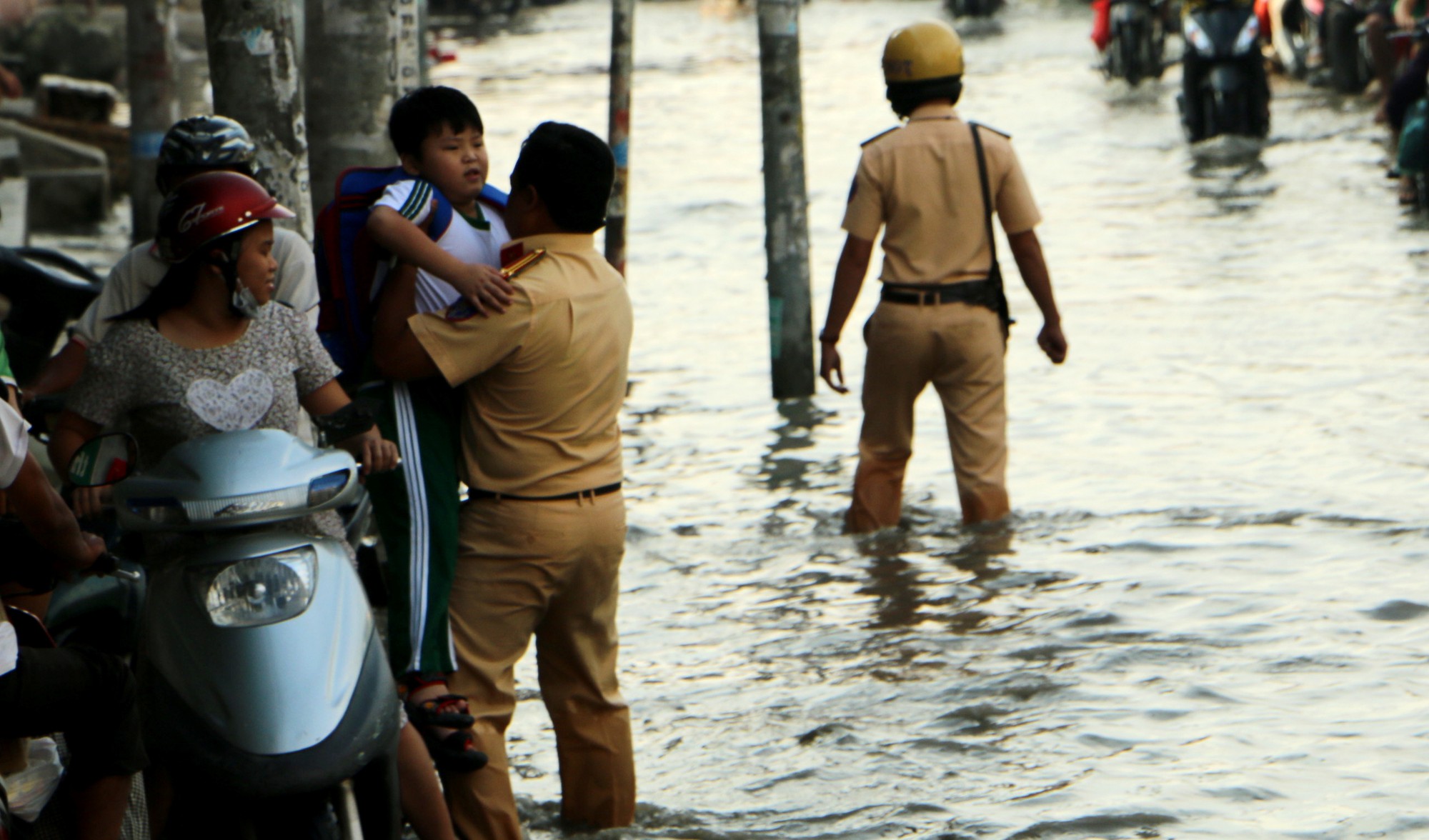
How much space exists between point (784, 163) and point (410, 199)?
5462 mm

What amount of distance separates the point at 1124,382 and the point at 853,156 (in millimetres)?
10685

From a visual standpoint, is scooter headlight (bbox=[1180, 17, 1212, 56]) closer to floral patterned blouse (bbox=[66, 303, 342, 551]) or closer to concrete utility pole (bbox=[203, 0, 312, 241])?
concrete utility pole (bbox=[203, 0, 312, 241])

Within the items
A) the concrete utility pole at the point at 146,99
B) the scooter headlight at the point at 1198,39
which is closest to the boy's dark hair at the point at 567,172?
the concrete utility pole at the point at 146,99

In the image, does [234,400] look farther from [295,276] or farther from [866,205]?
[866,205]

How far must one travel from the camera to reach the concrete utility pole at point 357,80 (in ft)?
22.2

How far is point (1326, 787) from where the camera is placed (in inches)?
193

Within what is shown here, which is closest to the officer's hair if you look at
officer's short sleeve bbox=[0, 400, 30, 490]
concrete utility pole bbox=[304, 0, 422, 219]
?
concrete utility pole bbox=[304, 0, 422, 219]

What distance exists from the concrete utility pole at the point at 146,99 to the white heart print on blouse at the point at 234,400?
10.6 meters

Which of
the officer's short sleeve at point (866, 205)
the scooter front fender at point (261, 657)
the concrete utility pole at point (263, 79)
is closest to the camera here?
the scooter front fender at point (261, 657)

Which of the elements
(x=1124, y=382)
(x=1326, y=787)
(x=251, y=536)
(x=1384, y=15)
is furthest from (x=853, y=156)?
(x=251, y=536)

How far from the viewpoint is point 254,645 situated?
11.3 feet

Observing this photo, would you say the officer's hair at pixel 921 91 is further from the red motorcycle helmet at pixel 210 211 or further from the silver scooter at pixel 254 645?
the silver scooter at pixel 254 645

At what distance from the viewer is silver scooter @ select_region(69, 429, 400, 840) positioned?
11.3 ft

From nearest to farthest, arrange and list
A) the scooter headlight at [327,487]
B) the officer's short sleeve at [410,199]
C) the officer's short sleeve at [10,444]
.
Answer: the officer's short sleeve at [10,444]
the scooter headlight at [327,487]
the officer's short sleeve at [410,199]
